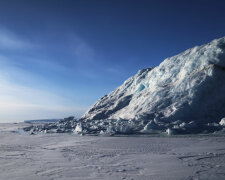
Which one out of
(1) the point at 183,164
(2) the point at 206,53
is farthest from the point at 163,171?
(2) the point at 206,53

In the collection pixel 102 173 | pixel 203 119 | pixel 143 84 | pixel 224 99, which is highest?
pixel 143 84

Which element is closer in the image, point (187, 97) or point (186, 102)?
point (186, 102)

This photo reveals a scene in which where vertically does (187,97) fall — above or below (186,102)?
above

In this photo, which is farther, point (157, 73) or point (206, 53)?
point (157, 73)

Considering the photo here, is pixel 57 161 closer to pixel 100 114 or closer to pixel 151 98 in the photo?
pixel 151 98

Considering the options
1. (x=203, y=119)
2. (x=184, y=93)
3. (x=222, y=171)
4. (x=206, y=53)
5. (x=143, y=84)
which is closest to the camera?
(x=222, y=171)

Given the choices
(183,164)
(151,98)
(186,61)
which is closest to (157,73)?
(186,61)

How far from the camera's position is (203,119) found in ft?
63.7

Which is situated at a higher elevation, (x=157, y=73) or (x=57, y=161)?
(x=157, y=73)

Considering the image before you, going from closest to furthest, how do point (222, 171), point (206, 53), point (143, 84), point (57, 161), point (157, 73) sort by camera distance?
point (222, 171) → point (57, 161) → point (206, 53) → point (157, 73) → point (143, 84)

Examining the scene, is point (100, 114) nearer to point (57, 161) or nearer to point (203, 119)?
point (203, 119)

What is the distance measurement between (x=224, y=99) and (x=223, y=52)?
565 cm

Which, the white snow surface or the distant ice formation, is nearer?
the distant ice formation

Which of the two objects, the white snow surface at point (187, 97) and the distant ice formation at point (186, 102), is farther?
the white snow surface at point (187, 97)
